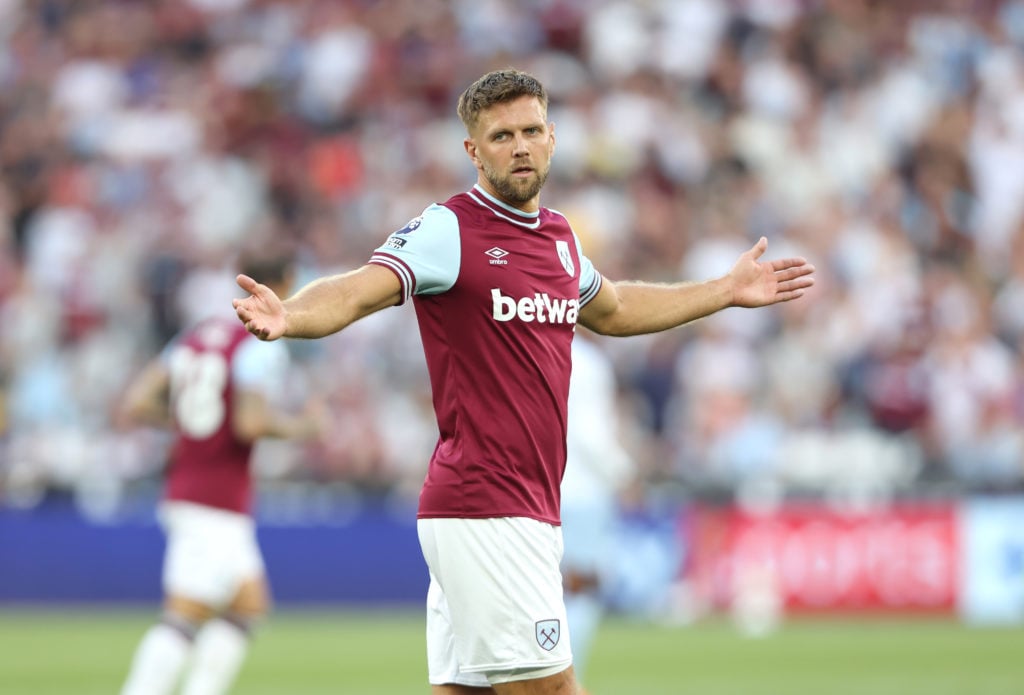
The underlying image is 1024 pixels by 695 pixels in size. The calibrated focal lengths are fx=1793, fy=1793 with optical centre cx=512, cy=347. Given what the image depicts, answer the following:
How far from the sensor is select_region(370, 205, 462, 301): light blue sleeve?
19.2ft

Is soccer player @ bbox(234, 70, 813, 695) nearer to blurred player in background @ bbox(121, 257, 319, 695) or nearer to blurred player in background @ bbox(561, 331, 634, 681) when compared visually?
blurred player in background @ bbox(121, 257, 319, 695)

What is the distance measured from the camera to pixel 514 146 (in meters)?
6.07

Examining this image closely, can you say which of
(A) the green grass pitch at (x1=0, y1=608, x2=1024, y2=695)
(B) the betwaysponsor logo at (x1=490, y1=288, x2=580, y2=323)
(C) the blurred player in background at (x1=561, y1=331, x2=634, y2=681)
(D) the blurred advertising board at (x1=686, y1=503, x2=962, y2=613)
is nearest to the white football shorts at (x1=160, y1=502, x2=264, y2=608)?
(C) the blurred player in background at (x1=561, y1=331, x2=634, y2=681)

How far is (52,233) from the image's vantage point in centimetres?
1983

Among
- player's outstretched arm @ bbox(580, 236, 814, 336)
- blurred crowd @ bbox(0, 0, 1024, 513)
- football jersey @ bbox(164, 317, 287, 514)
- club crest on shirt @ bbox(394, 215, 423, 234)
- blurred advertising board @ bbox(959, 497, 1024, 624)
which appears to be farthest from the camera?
blurred crowd @ bbox(0, 0, 1024, 513)

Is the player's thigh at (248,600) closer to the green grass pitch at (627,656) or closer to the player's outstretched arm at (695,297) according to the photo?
the green grass pitch at (627,656)

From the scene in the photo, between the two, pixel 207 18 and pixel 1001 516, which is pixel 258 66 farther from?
pixel 1001 516

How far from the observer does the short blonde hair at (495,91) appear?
238 inches

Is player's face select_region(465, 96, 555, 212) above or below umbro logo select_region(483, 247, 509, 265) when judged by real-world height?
above

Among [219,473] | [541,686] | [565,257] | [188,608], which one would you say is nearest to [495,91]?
[565,257]

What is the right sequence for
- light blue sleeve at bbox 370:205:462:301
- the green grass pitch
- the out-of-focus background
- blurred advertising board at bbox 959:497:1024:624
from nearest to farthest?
light blue sleeve at bbox 370:205:462:301, the green grass pitch, blurred advertising board at bbox 959:497:1024:624, the out-of-focus background

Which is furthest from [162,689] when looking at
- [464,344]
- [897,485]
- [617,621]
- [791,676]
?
[897,485]

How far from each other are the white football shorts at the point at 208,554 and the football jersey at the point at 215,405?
0.07 m

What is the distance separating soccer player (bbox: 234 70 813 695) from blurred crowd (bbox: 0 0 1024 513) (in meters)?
10.9
